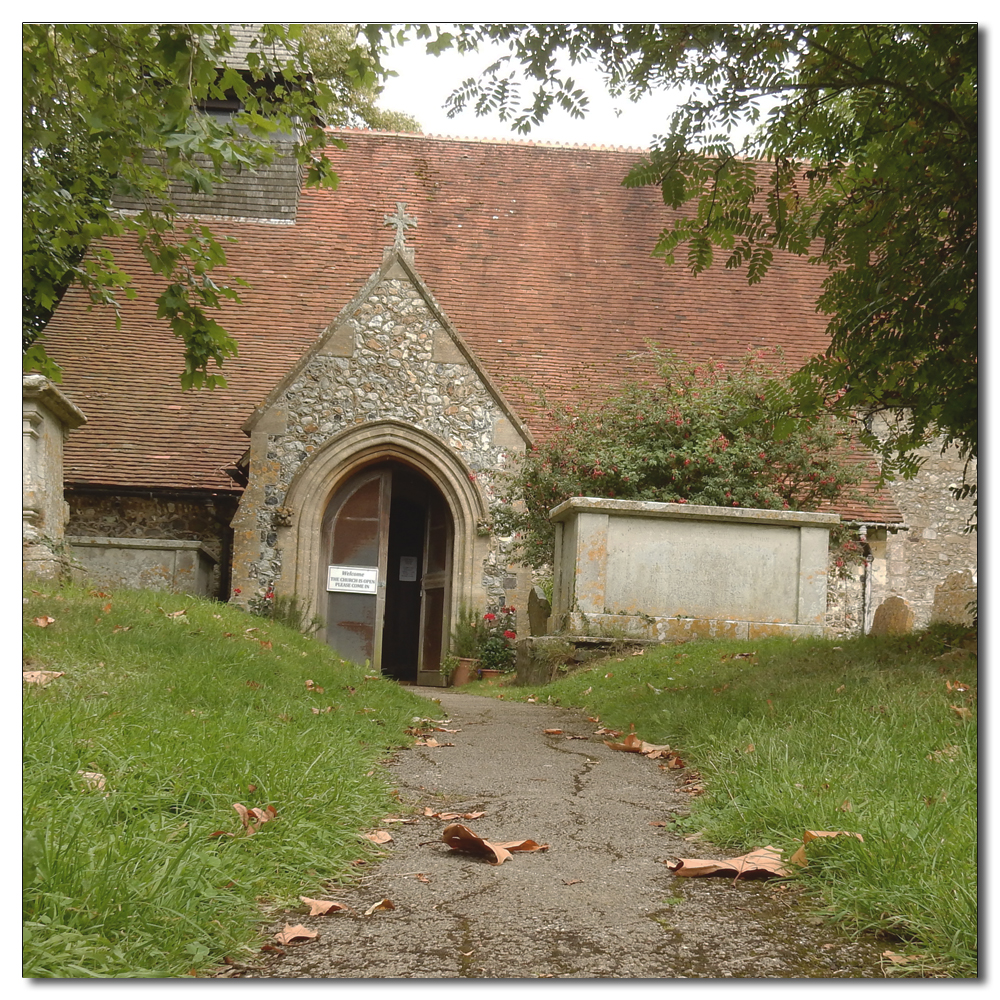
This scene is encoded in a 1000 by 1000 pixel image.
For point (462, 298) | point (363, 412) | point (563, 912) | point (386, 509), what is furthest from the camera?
point (386, 509)

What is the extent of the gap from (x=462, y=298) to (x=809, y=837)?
8.20 m

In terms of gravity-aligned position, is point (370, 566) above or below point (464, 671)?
above

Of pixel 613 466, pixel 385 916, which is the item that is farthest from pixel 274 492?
pixel 385 916

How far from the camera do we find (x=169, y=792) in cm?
266

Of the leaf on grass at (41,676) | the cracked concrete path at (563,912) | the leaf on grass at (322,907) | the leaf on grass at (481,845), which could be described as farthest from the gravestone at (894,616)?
the leaf on grass at (322,907)

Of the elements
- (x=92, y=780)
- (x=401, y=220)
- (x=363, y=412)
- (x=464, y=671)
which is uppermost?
(x=401, y=220)

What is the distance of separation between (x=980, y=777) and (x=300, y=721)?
273 cm

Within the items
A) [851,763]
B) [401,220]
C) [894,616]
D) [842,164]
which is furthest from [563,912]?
[894,616]

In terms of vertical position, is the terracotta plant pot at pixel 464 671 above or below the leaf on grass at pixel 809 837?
below

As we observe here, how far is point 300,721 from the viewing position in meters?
4.11

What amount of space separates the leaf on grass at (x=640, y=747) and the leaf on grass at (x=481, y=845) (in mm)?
1684

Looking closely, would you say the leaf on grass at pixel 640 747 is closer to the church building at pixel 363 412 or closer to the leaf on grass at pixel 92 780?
the leaf on grass at pixel 92 780

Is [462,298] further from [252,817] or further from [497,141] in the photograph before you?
[252,817]

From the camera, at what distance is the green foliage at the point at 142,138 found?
339cm
